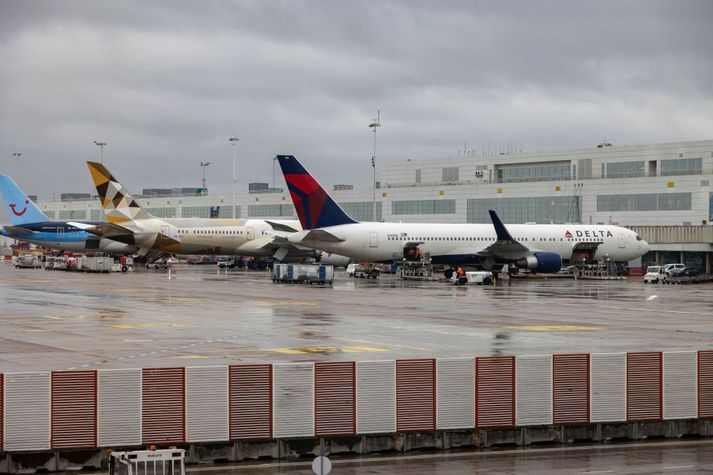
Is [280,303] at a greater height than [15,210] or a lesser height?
lesser

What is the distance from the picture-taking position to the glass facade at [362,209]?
131 metres

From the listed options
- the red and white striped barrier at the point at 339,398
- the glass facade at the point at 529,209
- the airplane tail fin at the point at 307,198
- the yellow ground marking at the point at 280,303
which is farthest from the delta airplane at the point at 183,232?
the red and white striped barrier at the point at 339,398

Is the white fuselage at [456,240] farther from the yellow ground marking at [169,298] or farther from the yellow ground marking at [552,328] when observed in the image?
the yellow ground marking at [552,328]

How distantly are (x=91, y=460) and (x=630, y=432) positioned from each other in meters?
11.4

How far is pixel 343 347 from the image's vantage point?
3181cm

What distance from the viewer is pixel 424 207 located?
123m

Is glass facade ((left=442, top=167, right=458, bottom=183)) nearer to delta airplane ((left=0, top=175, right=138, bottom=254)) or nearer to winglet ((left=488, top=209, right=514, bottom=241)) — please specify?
delta airplane ((left=0, top=175, right=138, bottom=254))

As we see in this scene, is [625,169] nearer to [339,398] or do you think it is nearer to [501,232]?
[501,232]

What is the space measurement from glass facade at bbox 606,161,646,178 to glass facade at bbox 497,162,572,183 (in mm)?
4838

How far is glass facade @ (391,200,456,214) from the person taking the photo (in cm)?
12050

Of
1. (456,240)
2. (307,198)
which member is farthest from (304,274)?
(456,240)

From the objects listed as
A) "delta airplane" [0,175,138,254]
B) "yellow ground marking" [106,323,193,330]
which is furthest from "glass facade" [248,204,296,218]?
"yellow ground marking" [106,323,193,330]

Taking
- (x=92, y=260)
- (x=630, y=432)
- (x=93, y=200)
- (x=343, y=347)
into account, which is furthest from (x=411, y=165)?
(x=630, y=432)

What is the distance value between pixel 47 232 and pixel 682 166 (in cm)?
7111
